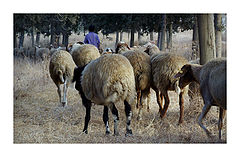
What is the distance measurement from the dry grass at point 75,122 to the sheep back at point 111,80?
0.75 m

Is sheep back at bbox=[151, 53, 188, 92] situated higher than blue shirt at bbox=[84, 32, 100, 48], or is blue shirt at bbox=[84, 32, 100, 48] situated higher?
blue shirt at bbox=[84, 32, 100, 48]

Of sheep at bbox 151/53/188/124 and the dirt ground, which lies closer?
the dirt ground

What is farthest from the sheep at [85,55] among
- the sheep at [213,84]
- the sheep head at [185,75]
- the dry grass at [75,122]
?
the sheep at [213,84]

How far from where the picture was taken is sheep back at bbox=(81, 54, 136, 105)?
4742mm

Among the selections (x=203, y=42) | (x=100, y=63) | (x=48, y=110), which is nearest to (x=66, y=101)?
(x=48, y=110)

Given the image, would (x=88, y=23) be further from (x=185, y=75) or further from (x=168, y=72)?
(x=185, y=75)

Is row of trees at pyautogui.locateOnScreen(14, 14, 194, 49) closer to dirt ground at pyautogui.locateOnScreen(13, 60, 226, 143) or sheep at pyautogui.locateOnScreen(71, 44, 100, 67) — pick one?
sheep at pyautogui.locateOnScreen(71, 44, 100, 67)

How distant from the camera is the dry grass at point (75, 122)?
16.4 ft

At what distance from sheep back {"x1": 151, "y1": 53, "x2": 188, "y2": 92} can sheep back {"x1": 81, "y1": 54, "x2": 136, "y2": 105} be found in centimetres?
99

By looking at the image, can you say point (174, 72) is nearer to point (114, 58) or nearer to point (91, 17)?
point (114, 58)

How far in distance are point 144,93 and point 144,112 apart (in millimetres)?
706

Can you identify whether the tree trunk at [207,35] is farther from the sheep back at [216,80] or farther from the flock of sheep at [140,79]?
the sheep back at [216,80]

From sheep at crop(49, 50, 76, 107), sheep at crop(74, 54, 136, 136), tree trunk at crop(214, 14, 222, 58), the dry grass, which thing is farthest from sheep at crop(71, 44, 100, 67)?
tree trunk at crop(214, 14, 222, 58)

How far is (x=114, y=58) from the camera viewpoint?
16.5 ft
